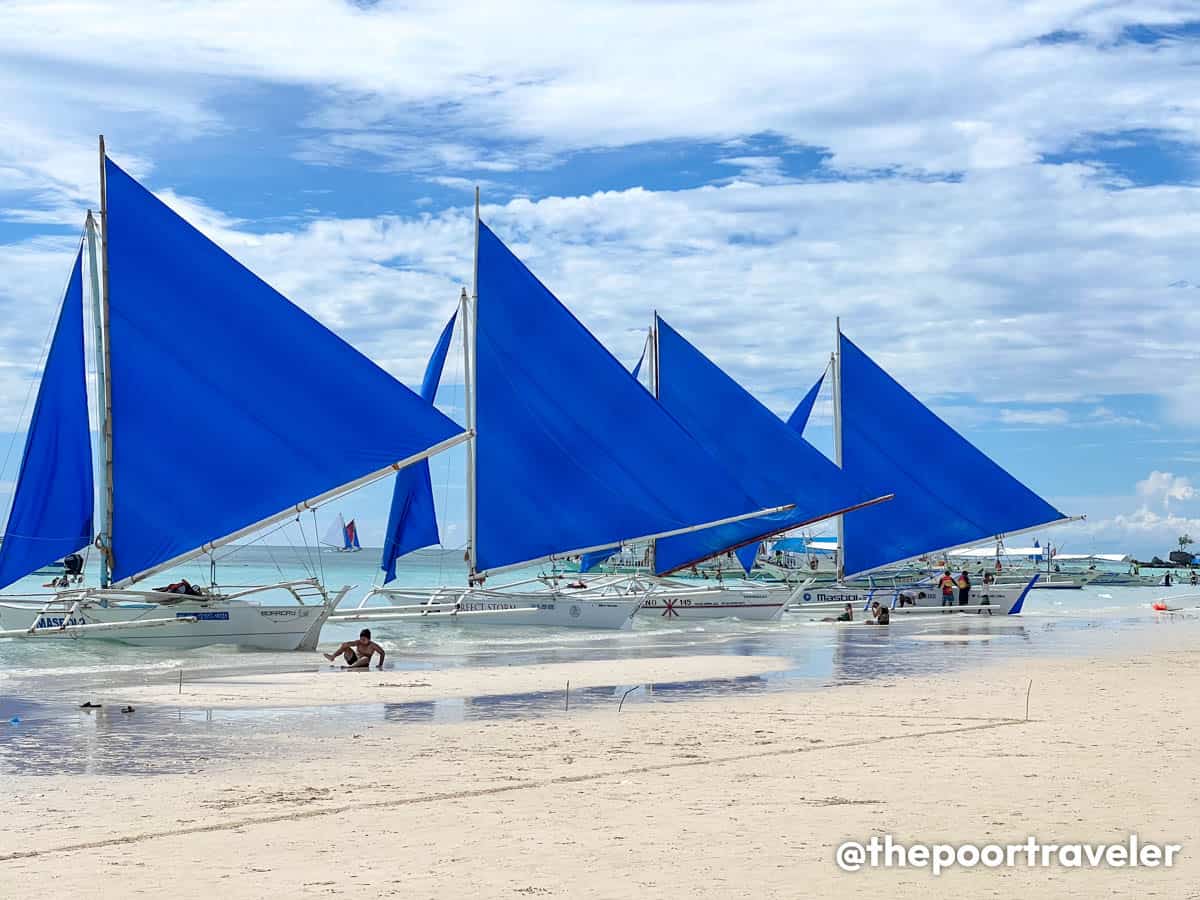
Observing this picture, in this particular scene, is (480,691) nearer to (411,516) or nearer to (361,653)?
(361,653)

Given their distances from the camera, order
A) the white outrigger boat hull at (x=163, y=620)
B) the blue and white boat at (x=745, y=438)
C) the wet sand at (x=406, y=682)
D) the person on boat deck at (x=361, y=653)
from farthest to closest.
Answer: the blue and white boat at (x=745, y=438), the white outrigger boat hull at (x=163, y=620), the person on boat deck at (x=361, y=653), the wet sand at (x=406, y=682)

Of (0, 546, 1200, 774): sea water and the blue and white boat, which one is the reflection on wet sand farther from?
the blue and white boat

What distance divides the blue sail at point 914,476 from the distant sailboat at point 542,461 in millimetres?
A: 12135

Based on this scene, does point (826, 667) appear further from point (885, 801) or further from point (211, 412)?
point (885, 801)

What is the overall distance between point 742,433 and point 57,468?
69.0 ft

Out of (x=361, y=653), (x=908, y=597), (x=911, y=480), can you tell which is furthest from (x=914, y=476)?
(x=361, y=653)

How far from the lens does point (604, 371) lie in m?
33.6

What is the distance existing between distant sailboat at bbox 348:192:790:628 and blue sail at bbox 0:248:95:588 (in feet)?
26.3

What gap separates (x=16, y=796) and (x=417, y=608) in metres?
19.4

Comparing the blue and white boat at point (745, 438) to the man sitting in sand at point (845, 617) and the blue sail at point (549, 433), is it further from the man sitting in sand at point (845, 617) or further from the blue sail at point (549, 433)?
the blue sail at point (549, 433)

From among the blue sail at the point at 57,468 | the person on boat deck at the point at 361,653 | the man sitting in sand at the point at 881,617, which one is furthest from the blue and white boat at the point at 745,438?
the blue sail at the point at 57,468

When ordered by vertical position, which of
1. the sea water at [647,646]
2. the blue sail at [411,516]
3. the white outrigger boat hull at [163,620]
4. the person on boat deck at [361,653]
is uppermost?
the blue sail at [411,516]

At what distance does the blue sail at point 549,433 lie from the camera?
32.1 meters

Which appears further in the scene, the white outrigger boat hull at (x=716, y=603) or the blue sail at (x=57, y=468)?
the white outrigger boat hull at (x=716, y=603)
